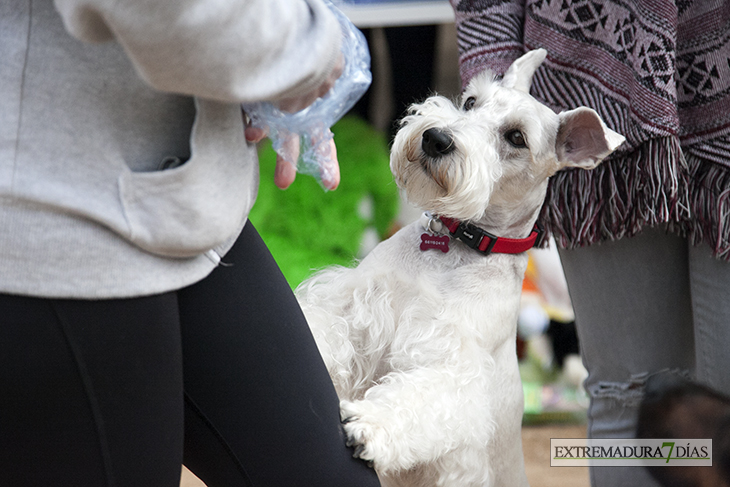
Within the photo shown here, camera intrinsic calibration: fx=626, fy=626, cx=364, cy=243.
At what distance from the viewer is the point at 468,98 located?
4.64 feet

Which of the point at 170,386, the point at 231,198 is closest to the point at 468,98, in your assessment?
the point at 231,198

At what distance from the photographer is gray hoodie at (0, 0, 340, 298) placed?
58 centimetres

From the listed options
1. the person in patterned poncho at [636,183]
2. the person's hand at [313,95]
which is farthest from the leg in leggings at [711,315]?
the person's hand at [313,95]

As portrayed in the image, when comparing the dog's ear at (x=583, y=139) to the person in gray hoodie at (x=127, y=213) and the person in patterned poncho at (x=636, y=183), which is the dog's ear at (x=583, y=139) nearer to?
the person in patterned poncho at (x=636, y=183)

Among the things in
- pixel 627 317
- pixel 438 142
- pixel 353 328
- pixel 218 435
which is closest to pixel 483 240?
pixel 438 142

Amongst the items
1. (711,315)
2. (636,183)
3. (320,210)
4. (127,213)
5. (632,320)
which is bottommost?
(320,210)

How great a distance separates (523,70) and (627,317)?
63 cm

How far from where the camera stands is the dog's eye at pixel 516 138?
133 centimetres

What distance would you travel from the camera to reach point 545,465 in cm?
251

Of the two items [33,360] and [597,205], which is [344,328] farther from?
[33,360]

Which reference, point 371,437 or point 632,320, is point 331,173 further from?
point 632,320

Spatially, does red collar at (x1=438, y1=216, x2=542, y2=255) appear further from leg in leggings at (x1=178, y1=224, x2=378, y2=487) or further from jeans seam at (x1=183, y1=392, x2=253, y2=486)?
jeans seam at (x1=183, y1=392, x2=253, y2=486)

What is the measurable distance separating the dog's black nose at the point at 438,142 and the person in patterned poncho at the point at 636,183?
0.75 ft

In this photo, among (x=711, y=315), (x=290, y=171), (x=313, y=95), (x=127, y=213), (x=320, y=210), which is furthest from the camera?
(x=320, y=210)
